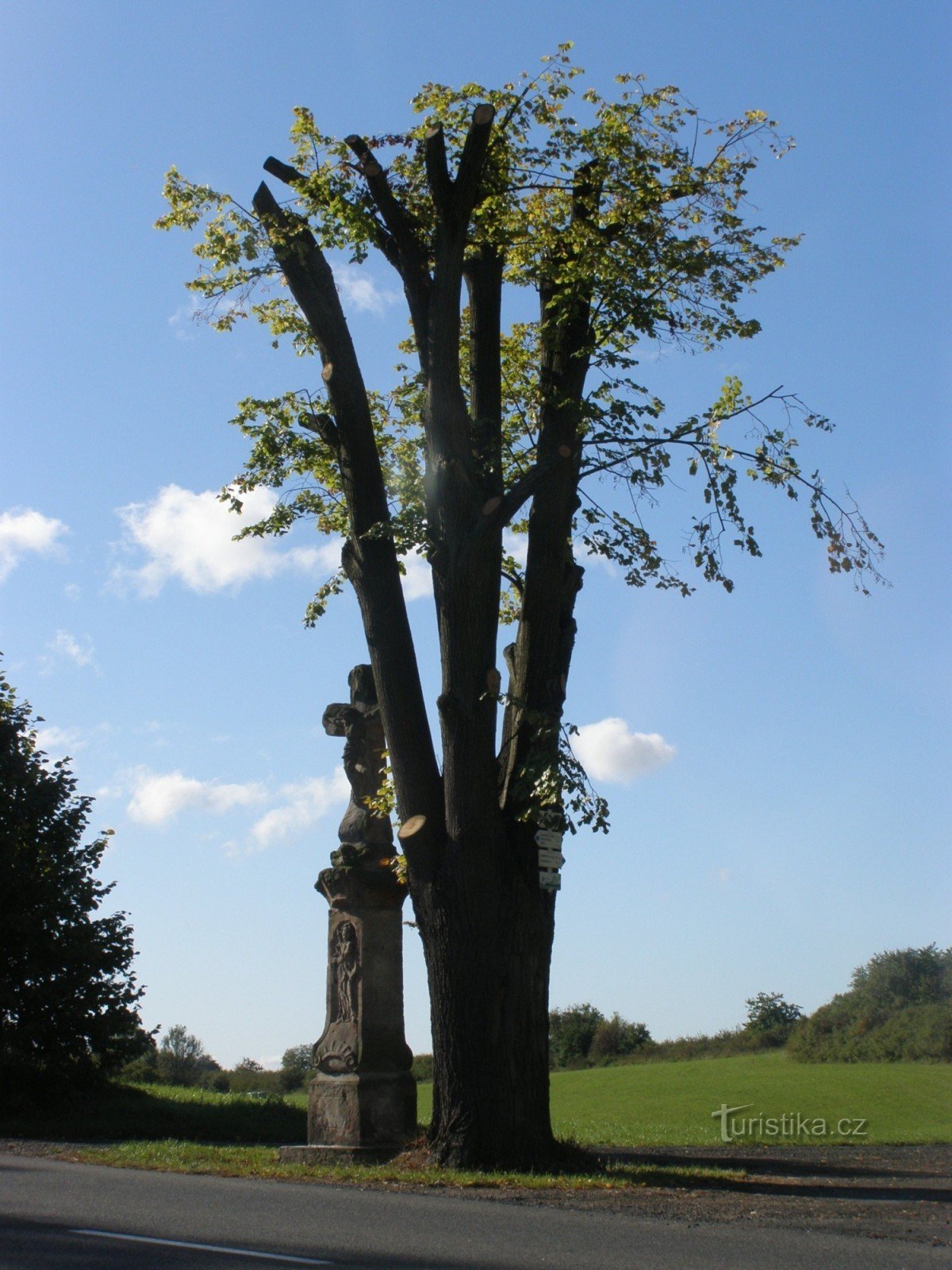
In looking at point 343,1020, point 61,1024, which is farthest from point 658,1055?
point 343,1020

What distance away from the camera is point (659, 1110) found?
2184 cm

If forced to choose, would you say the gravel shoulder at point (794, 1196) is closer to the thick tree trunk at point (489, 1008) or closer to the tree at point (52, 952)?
the thick tree trunk at point (489, 1008)

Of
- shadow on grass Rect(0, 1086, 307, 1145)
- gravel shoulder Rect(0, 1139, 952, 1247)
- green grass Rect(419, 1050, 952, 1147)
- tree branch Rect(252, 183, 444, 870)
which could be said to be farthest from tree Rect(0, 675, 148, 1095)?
tree branch Rect(252, 183, 444, 870)

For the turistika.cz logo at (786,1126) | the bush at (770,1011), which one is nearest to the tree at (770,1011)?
the bush at (770,1011)

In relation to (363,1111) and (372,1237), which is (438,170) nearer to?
(363,1111)

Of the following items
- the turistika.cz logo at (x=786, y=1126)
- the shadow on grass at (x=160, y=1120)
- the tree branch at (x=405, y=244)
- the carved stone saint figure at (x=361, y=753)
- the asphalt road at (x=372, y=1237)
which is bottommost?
the turistika.cz logo at (x=786, y=1126)

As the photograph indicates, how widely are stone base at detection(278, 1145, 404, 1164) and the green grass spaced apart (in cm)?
431

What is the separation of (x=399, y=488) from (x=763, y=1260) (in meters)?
9.06

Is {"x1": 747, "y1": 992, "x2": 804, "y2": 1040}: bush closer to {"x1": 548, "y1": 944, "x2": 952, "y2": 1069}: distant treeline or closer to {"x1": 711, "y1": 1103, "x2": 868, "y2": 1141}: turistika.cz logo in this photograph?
{"x1": 548, "y1": 944, "x2": 952, "y2": 1069}: distant treeline

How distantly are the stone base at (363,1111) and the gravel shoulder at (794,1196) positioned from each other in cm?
217

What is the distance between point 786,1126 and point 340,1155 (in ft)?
31.5

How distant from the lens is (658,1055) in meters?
34.9

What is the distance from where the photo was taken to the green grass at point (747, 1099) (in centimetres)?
1758

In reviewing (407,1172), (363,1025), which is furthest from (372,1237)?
(363,1025)
